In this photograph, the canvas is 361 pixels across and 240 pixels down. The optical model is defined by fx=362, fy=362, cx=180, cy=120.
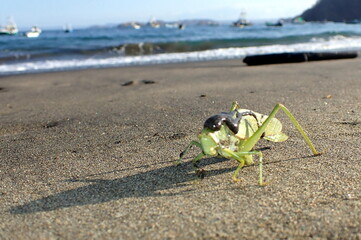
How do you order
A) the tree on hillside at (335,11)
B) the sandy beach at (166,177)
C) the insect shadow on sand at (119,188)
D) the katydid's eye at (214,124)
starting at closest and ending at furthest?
1. the sandy beach at (166,177)
2. the katydid's eye at (214,124)
3. the insect shadow on sand at (119,188)
4. the tree on hillside at (335,11)

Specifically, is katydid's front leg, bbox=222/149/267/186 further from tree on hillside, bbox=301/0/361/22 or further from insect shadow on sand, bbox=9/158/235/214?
tree on hillside, bbox=301/0/361/22

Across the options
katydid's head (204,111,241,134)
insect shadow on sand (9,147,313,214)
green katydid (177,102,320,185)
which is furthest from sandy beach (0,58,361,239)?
katydid's head (204,111,241,134)

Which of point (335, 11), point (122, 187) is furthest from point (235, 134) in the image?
point (335, 11)

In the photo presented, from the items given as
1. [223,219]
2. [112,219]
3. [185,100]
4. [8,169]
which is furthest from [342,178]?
[185,100]

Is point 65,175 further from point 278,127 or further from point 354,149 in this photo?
point 354,149

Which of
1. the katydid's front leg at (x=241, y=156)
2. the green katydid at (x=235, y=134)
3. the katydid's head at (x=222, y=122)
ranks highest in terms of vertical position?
the katydid's head at (x=222, y=122)

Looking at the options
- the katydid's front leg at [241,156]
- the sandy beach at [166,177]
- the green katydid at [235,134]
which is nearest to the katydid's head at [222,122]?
the green katydid at [235,134]

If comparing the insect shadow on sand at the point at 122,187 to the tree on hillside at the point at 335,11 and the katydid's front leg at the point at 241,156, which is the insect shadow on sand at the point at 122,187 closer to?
the katydid's front leg at the point at 241,156
